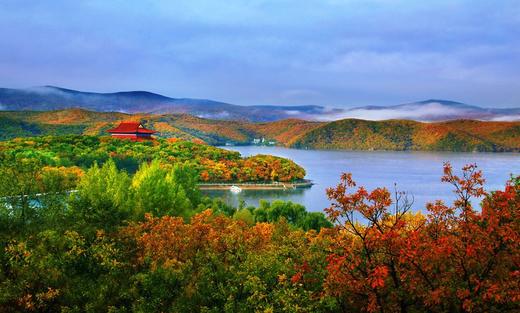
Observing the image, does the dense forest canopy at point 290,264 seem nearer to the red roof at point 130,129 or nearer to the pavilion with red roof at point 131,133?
the pavilion with red roof at point 131,133

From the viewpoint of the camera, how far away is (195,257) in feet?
40.0

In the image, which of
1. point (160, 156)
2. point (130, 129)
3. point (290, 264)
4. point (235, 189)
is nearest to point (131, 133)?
point (130, 129)

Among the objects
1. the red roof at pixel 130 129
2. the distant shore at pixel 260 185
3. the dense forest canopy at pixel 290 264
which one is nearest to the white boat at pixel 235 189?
the distant shore at pixel 260 185

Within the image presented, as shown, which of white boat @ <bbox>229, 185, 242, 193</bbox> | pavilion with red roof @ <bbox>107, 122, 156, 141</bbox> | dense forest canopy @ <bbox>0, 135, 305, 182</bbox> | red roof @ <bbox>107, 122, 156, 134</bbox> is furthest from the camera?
red roof @ <bbox>107, 122, 156, 134</bbox>

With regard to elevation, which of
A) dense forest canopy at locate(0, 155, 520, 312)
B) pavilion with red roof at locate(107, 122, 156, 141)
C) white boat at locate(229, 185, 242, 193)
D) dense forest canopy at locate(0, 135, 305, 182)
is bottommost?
white boat at locate(229, 185, 242, 193)

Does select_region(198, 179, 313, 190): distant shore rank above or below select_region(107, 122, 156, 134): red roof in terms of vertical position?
below

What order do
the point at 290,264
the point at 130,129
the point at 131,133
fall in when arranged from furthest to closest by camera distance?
the point at 130,129 < the point at 131,133 < the point at 290,264

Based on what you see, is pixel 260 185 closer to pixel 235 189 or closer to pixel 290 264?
pixel 235 189

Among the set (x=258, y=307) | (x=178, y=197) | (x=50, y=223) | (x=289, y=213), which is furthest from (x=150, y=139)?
(x=258, y=307)

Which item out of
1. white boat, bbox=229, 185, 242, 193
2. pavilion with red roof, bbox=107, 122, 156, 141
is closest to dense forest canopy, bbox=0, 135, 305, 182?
pavilion with red roof, bbox=107, 122, 156, 141

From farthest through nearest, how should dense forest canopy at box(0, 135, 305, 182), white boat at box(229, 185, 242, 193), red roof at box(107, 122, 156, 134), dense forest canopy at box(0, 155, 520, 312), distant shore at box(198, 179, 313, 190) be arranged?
red roof at box(107, 122, 156, 134)
dense forest canopy at box(0, 135, 305, 182)
distant shore at box(198, 179, 313, 190)
white boat at box(229, 185, 242, 193)
dense forest canopy at box(0, 155, 520, 312)

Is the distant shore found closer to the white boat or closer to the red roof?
the white boat

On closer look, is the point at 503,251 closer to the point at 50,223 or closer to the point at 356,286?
the point at 356,286

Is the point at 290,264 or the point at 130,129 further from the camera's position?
the point at 130,129
